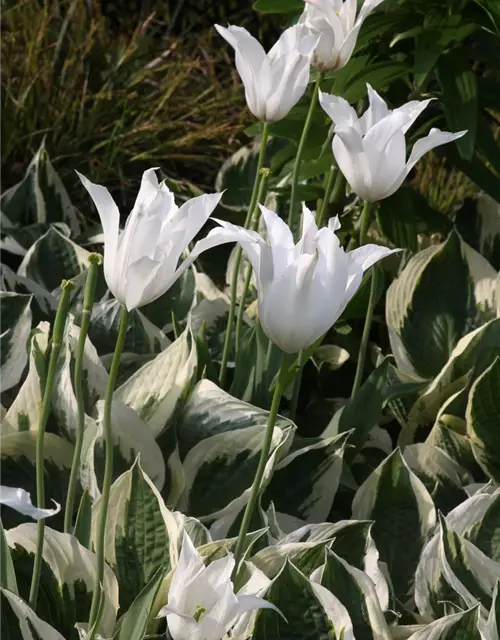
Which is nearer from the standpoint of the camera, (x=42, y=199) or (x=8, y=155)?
(x=42, y=199)

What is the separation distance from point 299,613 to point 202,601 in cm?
14

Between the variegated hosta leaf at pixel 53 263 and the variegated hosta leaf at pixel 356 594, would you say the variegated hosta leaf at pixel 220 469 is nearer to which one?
the variegated hosta leaf at pixel 356 594

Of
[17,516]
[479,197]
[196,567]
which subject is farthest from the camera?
[479,197]

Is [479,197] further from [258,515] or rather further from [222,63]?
[222,63]

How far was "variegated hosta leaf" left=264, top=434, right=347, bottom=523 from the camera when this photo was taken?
0.95 metres

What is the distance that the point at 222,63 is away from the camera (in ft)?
10.8

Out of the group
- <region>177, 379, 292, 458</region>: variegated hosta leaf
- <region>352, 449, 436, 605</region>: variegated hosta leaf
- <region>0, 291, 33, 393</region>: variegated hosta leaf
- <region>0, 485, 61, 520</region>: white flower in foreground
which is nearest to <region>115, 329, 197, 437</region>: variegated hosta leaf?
<region>177, 379, 292, 458</region>: variegated hosta leaf

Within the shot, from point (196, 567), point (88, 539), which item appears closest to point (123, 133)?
point (88, 539)

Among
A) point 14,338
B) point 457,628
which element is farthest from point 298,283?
point 14,338

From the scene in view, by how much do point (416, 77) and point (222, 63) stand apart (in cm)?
219

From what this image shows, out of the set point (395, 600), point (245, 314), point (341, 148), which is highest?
point (341, 148)

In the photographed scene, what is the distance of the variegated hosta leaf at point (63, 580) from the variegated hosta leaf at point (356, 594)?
0.19 meters

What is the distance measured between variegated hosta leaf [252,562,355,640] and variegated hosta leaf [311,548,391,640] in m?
0.04

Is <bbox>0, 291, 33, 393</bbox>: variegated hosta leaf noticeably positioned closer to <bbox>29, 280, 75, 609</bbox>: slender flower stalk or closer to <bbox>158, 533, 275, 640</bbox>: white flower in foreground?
<bbox>29, 280, 75, 609</bbox>: slender flower stalk
